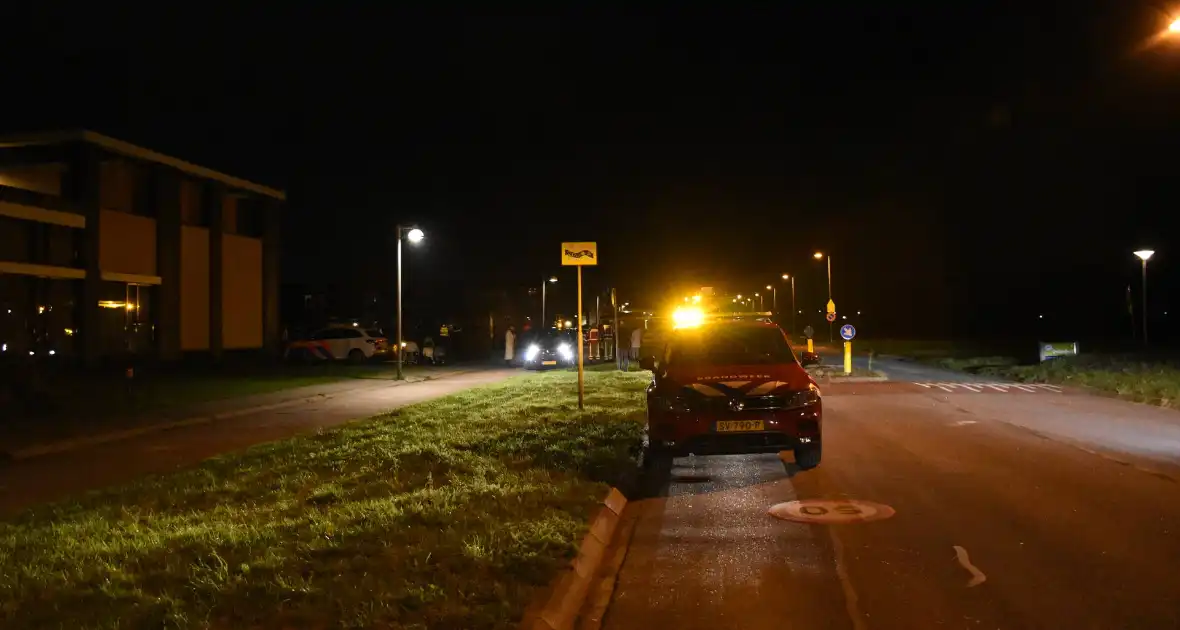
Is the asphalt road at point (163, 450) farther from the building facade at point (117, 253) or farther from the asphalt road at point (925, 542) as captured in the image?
the building facade at point (117, 253)

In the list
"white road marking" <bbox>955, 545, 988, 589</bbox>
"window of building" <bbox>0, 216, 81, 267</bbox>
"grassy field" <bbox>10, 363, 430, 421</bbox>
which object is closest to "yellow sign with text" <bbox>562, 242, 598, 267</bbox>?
"grassy field" <bbox>10, 363, 430, 421</bbox>

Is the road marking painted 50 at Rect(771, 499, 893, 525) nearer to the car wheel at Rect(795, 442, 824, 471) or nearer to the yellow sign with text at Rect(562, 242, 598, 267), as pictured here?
the car wheel at Rect(795, 442, 824, 471)

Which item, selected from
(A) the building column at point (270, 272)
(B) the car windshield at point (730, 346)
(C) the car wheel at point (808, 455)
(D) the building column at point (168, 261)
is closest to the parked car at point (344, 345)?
(A) the building column at point (270, 272)

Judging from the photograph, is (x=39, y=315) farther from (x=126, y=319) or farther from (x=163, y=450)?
(x=163, y=450)

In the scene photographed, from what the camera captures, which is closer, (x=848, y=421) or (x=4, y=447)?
(x=4, y=447)

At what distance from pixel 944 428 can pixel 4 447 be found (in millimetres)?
14158

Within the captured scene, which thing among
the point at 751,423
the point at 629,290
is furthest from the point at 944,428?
the point at 629,290

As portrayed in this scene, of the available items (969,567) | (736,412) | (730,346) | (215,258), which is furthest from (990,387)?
(215,258)

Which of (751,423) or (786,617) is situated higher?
(751,423)

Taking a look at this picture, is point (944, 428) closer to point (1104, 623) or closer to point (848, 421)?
point (848, 421)

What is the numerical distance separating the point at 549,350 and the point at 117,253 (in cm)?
1489

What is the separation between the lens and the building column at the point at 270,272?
124 feet

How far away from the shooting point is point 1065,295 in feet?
304

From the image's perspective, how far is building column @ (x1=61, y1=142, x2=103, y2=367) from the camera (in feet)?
89.3
